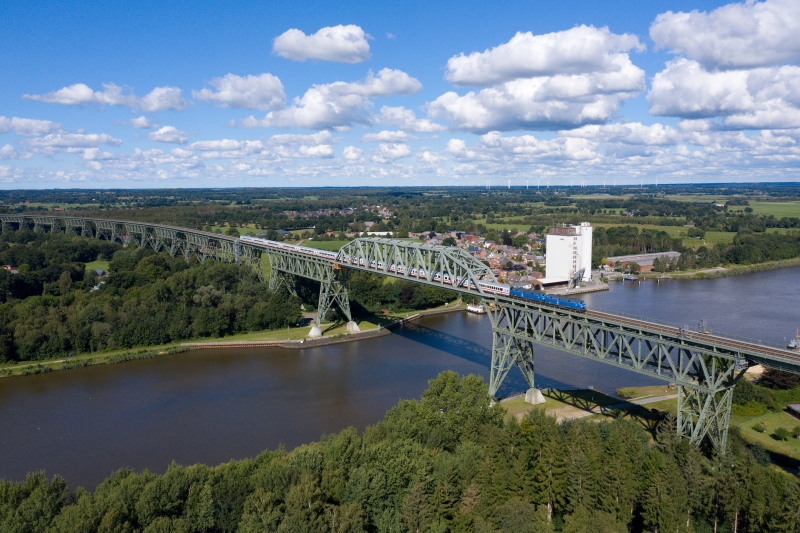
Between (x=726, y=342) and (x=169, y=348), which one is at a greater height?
(x=726, y=342)

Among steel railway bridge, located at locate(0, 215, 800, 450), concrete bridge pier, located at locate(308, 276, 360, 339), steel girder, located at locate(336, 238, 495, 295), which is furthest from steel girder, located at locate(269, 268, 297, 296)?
steel girder, located at locate(336, 238, 495, 295)

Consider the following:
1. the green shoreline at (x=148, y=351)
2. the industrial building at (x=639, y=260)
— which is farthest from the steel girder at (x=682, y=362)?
the industrial building at (x=639, y=260)

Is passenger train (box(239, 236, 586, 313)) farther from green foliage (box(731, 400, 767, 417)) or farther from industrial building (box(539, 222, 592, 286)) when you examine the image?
industrial building (box(539, 222, 592, 286))

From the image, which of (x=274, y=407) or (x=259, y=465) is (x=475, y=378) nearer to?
(x=259, y=465)

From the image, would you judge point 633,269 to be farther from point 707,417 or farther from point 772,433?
point 707,417

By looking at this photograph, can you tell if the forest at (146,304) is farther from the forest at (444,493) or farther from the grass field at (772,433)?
the grass field at (772,433)

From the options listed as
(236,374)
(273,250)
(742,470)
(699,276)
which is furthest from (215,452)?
(699,276)

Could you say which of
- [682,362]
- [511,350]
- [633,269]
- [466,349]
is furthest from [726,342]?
[633,269]
